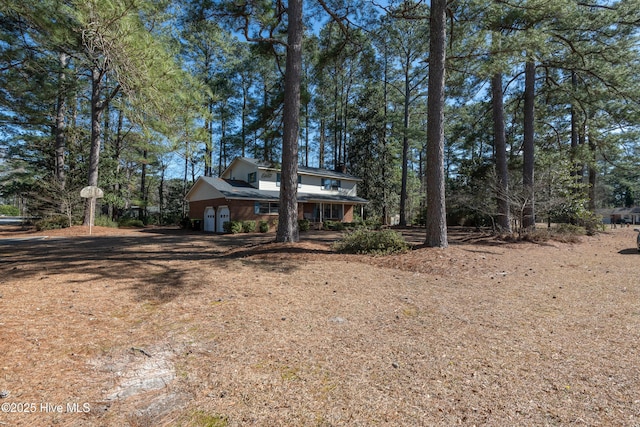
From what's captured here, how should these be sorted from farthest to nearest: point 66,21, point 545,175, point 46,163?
point 46,163
point 545,175
point 66,21

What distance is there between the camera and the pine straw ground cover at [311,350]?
2037 mm

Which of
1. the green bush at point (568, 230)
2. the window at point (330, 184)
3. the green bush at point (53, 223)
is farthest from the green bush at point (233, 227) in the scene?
the green bush at point (568, 230)

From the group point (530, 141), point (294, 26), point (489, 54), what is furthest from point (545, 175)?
point (294, 26)

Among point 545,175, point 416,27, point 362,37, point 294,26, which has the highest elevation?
point 416,27

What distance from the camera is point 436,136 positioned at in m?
8.53

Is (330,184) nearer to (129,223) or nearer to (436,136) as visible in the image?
(129,223)

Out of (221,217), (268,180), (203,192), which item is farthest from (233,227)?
(203,192)

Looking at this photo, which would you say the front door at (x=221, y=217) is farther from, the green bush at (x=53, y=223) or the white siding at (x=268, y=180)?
the green bush at (x=53, y=223)

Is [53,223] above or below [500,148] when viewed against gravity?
below

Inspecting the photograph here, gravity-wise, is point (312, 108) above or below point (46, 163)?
above

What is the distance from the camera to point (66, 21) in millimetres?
8211

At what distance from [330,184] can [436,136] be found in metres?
18.5

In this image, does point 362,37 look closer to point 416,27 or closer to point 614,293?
point 614,293

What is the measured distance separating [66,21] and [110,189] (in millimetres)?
18268
